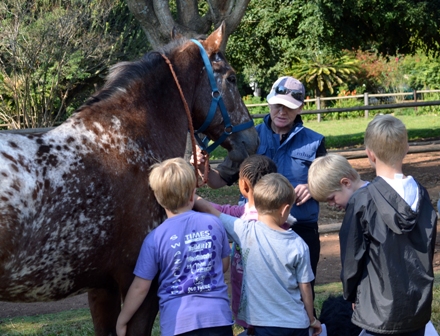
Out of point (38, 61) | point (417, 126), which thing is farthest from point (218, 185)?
point (417, 126)

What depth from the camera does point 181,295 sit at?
2822 millimetres

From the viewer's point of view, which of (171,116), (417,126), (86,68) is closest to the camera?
(171,116)

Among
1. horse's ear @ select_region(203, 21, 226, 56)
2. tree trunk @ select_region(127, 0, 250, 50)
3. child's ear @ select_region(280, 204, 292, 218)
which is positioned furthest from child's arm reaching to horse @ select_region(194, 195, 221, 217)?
tree trunk @ select_region(127, 0, 250, 50)

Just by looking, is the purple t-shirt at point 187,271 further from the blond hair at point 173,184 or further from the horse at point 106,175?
the horse at point 106,175

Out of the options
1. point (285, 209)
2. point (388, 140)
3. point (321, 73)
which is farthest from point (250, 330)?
point (321, 73)

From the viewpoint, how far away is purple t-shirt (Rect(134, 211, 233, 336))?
2.79m

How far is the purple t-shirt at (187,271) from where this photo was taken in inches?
110

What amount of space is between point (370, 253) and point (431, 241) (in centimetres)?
30

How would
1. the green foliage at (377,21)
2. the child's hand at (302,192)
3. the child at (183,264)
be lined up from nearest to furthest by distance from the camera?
1. the child at (183,264)
2. the child's hand at (302,192)
3. the green foliage at (377,21)

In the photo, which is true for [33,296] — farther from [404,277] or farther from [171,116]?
[404,277]

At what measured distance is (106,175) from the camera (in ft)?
9.83

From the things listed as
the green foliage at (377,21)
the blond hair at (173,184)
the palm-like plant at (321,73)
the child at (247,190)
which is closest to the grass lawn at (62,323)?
the child at (247,190)

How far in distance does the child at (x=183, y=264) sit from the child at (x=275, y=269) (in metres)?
Answer: 0.17

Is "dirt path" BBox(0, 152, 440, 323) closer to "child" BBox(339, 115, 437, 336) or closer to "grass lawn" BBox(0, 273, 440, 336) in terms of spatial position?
"grass lawn" BBox(0, 273, 440, 336)
